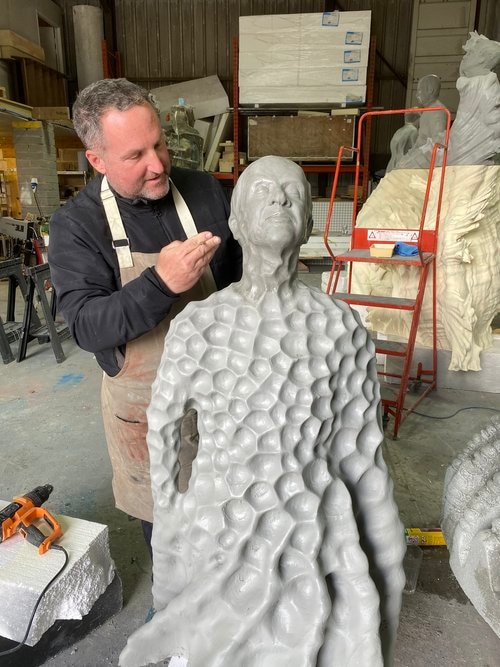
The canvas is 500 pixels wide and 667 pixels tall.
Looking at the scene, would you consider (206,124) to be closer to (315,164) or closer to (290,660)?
(315,164)

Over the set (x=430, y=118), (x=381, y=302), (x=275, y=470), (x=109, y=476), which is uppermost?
(x=430, y=118)

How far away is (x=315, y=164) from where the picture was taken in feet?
26.6

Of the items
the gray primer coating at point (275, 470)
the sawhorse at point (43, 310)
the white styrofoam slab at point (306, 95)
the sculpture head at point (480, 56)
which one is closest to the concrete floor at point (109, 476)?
the sawhorse at point (43, 310)

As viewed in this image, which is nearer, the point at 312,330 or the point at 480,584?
the point at 312,330

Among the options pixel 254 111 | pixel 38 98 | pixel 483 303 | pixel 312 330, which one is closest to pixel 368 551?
pixel 312 330

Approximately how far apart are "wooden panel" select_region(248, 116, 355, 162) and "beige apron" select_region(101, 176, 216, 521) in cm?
627

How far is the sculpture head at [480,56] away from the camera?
396cm

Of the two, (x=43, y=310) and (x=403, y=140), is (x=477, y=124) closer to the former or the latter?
(x=403, y=140)

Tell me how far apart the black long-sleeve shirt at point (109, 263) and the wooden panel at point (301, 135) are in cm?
616

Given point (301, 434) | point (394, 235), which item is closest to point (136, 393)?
point (301, 434)

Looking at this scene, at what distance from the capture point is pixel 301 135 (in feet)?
24.3

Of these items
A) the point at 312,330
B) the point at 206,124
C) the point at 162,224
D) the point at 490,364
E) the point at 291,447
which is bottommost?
the point at 490,364

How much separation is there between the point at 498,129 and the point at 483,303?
3.95ft

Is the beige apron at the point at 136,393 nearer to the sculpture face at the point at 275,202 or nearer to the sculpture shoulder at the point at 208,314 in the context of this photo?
the sculpture shoulder at the point at 208,314
